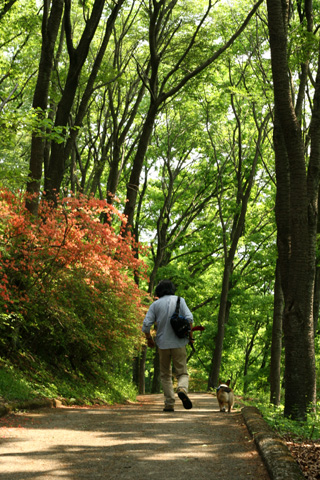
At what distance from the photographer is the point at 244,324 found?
30719mm

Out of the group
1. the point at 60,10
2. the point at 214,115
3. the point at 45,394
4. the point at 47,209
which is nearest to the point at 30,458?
the point at 45,394

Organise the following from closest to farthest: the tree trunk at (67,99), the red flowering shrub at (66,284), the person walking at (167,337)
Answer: the person walking at (167,337) < the red flowering shrub at (66,284) < the tree trunk at (67,99)

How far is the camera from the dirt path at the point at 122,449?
424cm

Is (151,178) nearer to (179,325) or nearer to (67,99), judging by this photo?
(67,99)

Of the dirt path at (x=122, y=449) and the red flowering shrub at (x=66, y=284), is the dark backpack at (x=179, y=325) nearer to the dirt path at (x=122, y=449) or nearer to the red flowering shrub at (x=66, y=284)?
the dirt path at (x=122, y=449)

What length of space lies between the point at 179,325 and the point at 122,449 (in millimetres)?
3052

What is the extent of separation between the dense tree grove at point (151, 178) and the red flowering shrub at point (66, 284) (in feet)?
0.13

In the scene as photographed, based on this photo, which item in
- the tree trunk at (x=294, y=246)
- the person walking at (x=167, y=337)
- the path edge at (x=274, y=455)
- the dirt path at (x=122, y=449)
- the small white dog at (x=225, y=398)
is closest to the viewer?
the path edge at (x=274, y=455)

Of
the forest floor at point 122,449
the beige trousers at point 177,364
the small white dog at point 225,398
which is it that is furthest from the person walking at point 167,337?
the small white dog at point 225,398

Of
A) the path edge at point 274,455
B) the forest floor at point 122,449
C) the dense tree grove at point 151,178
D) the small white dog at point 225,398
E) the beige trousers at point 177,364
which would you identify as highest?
the dense tree grove at point 151,178

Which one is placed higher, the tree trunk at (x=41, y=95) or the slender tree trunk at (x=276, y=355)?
the tree trunk at (x=41, y=95)

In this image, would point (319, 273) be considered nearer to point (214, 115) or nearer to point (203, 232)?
point (214, 115)

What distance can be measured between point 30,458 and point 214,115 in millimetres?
20900

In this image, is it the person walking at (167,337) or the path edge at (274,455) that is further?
the person walking at (167,337)
